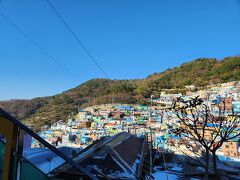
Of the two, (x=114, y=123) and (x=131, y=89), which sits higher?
(x=131, y=89)

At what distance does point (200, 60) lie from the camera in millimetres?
57719

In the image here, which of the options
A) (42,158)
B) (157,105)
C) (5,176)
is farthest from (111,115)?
(5,176)

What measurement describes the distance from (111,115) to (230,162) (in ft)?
81.9

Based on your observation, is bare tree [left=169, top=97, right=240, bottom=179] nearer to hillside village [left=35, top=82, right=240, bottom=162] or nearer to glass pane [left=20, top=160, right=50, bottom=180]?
glass pane [left=20, top=160, right=50, bottom=180]

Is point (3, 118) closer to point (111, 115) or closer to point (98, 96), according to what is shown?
point (111, 115)

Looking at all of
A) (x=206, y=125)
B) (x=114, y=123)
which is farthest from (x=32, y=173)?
(x=114, y=123)

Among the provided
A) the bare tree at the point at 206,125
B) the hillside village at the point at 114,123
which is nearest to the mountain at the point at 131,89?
the hillside village at the point at 114,123

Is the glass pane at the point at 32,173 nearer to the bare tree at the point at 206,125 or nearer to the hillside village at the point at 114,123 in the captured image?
the bare tree at the point at 206,125

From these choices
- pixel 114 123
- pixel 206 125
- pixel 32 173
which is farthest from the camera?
pixel 114 123

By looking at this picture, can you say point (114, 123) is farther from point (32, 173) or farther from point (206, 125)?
point (32, 173)

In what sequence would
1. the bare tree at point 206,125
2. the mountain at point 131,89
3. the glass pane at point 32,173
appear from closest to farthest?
the glass pane at point 32,173 → the bare tree at point 206,125 → the mountain at point 131,89

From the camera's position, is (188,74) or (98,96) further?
(188,74)

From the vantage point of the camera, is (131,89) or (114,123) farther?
(131,89)

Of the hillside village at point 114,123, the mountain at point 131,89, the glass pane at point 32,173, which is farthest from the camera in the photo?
the mountain at point 131,89
